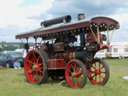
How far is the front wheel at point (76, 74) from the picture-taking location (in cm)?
1316

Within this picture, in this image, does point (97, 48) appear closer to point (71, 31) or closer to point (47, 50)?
point (71, 31)

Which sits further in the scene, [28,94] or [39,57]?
[39,57]

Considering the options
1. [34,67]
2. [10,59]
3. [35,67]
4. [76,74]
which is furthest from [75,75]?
[10,59]

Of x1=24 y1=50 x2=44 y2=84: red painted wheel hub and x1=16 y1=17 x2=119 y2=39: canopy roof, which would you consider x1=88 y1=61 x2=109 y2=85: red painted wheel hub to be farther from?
x1=24 y1=50 x2=44 y2=84: red painted wheel hub

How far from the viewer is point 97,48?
1347 centimetres

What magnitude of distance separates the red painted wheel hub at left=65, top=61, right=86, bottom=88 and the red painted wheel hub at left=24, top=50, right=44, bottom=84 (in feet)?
5.38

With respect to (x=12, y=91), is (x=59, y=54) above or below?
above

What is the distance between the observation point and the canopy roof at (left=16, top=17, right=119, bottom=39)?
43.5ft

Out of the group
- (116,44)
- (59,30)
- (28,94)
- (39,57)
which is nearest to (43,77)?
(39,57)

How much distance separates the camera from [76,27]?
13.5 m

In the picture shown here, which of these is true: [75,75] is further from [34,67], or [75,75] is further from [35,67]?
[34,67]

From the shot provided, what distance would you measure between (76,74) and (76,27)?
1.58 m

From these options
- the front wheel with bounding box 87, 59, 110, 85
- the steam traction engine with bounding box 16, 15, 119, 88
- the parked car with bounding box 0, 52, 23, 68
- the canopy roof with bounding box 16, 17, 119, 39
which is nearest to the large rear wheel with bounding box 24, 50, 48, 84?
the steam traction engine with bounding box 16, 15, 119, 88

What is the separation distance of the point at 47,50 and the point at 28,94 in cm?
389
